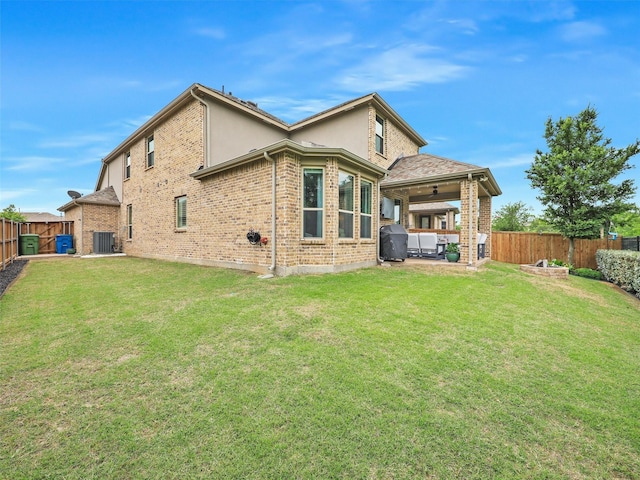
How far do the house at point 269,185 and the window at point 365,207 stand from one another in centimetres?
3

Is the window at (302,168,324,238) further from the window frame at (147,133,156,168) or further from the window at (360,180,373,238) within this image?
the window frame at (147,133,156,168)

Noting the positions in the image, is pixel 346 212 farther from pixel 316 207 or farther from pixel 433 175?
pixel 433 175

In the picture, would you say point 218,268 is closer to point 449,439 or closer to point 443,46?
point 449,439

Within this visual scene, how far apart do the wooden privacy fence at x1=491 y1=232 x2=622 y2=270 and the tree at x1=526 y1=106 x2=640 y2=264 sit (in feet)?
1.38

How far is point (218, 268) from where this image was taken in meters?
9.25

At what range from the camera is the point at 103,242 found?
1656 cm

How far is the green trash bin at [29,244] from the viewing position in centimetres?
1669

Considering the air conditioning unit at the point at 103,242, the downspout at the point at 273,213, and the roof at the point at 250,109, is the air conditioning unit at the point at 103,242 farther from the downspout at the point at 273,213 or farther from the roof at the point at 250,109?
the downspout at the point at 273,213

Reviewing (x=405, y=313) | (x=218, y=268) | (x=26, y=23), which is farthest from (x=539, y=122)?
(x=26, y=23)

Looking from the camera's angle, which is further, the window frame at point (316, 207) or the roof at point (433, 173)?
the roof at point (433, 173)

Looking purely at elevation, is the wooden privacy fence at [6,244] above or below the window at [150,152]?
below

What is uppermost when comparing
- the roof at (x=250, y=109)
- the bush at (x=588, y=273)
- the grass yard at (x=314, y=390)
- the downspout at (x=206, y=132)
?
the roof at (x=250, y=109)

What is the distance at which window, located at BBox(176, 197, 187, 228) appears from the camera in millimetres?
11538

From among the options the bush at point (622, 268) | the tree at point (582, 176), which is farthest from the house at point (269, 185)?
the bush at point (622, 268)
